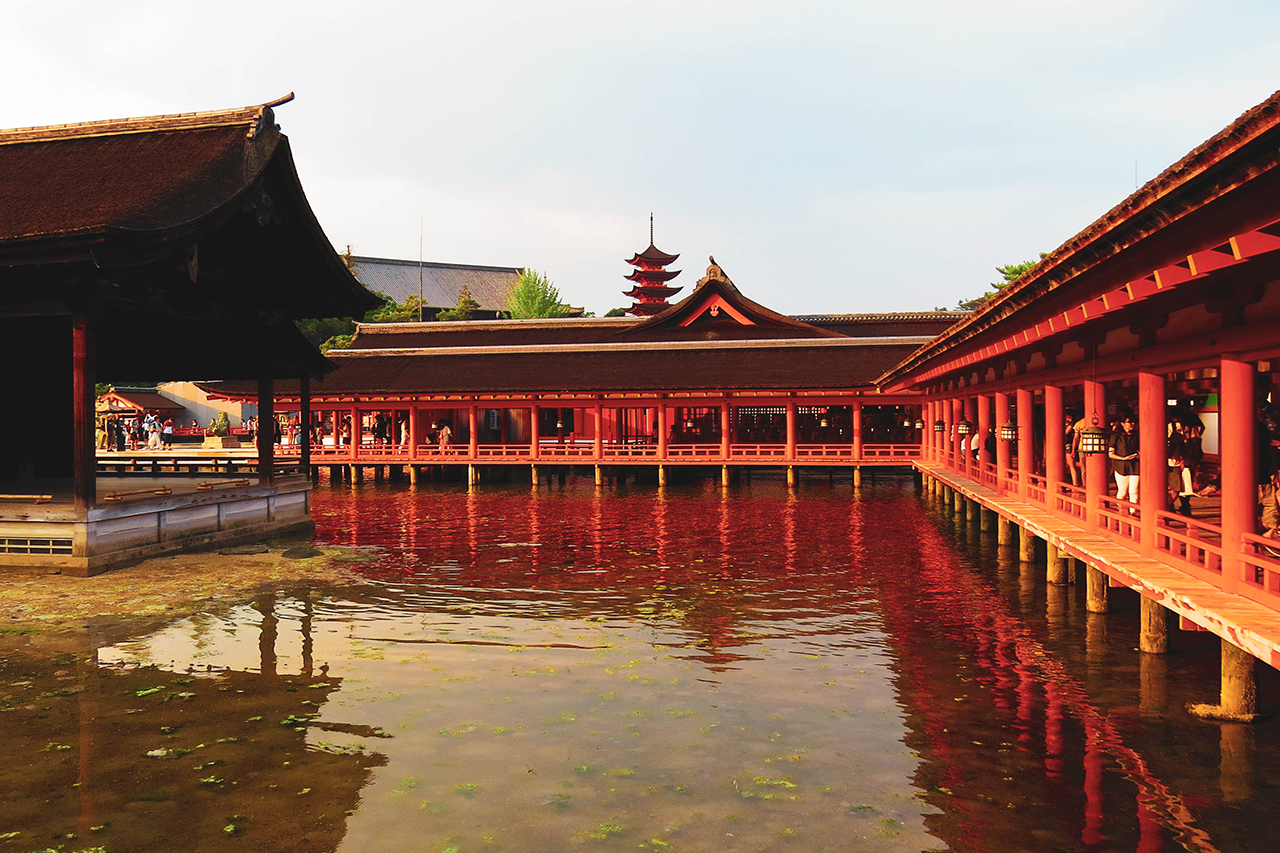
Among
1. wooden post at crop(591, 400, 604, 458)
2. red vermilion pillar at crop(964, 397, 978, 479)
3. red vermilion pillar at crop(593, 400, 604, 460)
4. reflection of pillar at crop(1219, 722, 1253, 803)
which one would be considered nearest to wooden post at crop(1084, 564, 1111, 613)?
reflection of pillar at crop(1219, 722, 1253, 803)

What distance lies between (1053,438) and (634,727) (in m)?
9.46

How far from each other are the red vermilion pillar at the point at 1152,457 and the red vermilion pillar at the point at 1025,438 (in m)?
6.33

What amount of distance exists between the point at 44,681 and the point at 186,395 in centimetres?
6178

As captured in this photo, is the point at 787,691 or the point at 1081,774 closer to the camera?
the point at 1081,774

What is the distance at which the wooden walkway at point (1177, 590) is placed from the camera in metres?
6.93

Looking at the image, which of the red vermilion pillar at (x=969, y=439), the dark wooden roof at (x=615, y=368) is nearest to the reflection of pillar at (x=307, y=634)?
the red vermilion pillar at (x=969, y=439)

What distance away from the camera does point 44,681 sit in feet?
29.8

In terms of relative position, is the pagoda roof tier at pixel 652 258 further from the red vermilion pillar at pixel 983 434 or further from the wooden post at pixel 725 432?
the red vermilion pillar at pixel 983 434

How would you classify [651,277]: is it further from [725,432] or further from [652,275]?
[725,432]

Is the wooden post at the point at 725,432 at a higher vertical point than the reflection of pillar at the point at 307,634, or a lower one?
higher

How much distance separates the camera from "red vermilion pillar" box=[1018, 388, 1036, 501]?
16875 mm

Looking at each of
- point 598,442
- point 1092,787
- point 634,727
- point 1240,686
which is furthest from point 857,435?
point 1092,787

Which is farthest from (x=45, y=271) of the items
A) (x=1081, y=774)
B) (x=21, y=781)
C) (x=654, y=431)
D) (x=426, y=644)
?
(x=654, y=431)

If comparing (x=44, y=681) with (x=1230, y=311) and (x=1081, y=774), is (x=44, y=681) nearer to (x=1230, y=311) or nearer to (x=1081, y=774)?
(x=1081, y=774)
